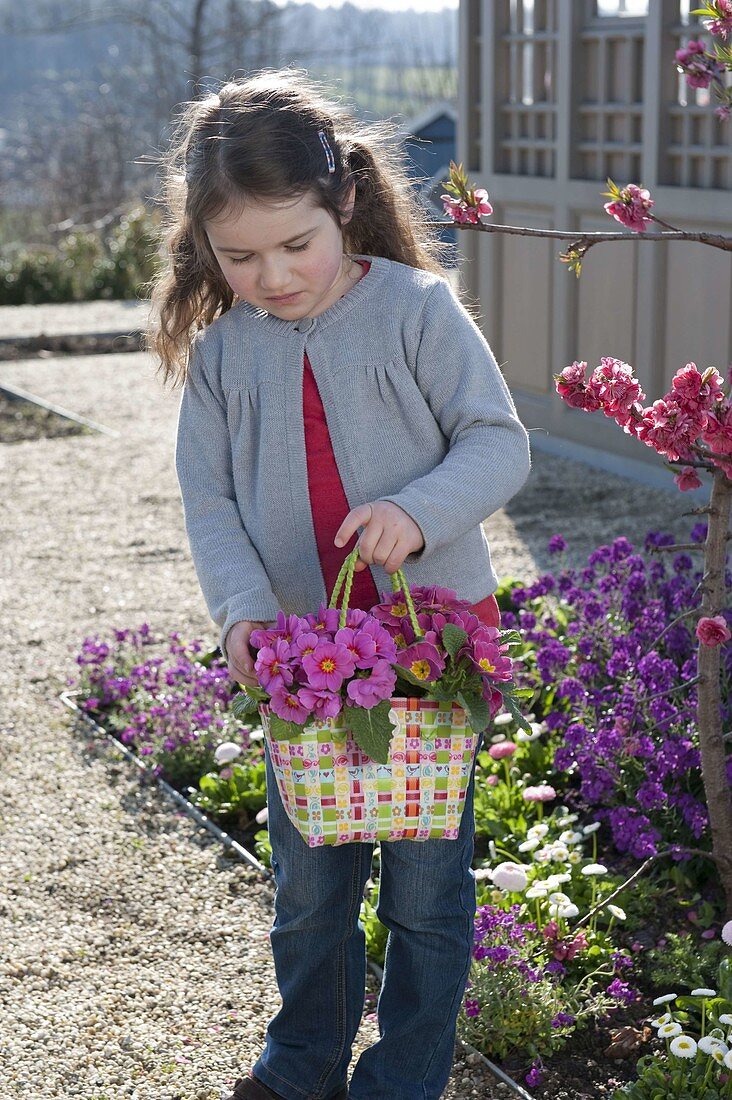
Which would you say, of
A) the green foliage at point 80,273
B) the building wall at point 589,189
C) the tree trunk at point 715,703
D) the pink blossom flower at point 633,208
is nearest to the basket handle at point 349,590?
the tree trunk at point 715,703

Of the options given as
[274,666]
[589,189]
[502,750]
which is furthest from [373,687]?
[589,189]

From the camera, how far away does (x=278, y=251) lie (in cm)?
187

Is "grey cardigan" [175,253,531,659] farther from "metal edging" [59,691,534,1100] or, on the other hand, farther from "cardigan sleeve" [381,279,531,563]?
"metal edging" [59,691,534,1100]

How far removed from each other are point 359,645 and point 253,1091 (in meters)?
0.86

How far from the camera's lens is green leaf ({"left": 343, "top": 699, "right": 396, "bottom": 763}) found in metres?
1.71

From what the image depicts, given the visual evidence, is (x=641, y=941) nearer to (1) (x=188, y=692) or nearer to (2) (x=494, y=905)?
(2) (x=494, y=905)

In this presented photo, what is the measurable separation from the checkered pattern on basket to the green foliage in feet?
42.7

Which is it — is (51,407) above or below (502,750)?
below

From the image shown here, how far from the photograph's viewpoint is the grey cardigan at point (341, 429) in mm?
1944

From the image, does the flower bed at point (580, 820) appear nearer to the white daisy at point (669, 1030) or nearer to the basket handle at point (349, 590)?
the white daisy at point (669, 1030)

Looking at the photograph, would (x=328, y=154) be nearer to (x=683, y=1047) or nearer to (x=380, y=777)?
(x=380, y=777)

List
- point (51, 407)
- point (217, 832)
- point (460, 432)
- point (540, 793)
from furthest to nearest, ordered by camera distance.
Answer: point (51, 407) < point (217, 832) < point (540, 793) < point (460, 432)

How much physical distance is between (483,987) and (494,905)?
26cm

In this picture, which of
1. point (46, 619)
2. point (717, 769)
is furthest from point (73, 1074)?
point (46, 619)
